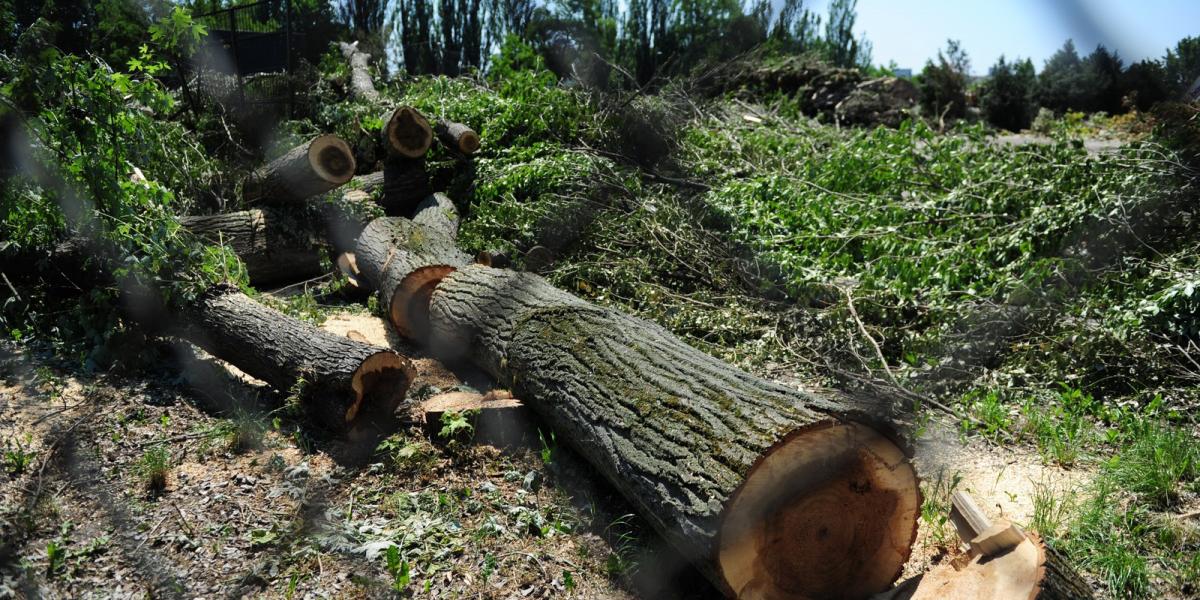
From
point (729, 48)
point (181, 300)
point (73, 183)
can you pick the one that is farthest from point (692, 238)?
point (729, 48)

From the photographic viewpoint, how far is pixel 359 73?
11.4 metres

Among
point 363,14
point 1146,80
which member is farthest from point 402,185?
point 363,14

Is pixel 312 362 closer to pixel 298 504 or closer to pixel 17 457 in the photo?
pixel 298 504

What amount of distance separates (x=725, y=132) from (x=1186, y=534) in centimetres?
658

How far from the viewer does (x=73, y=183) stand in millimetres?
4672

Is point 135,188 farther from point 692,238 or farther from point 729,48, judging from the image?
point 729,48

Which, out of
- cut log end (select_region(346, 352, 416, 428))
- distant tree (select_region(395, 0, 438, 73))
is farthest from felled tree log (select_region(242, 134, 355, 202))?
distant tree (select_region(395, 0, 438, 73))

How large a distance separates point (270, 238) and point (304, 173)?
614 millimetres

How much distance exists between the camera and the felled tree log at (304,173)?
277 inches

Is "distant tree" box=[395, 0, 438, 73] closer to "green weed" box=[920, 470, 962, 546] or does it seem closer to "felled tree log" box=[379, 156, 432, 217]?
"felled tree log" box=[379, 156, 432, 217]

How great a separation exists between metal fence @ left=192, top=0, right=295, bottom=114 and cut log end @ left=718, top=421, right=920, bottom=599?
8253mm

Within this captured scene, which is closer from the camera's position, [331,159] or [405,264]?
Answer: [405,264]

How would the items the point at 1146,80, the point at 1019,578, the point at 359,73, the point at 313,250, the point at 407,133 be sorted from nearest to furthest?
1. the point at 1019,578
2. the point at 1146,80
3. the point at 313,250
4. the point at 407,133
5. the point at 359,73

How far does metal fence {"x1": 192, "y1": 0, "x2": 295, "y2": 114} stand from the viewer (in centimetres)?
970
